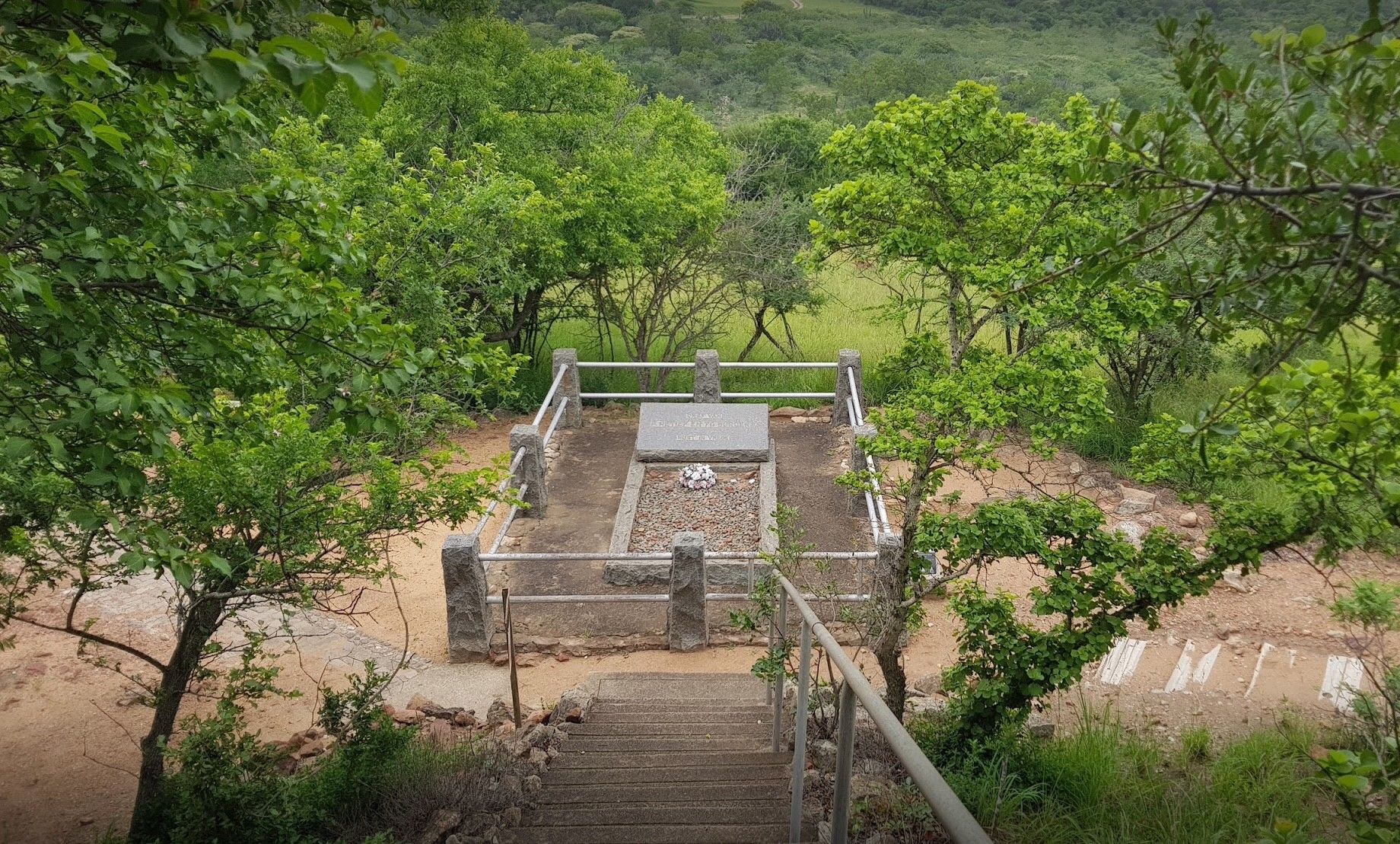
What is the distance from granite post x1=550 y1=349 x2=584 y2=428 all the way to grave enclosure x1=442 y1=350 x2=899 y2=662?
0.02 meters

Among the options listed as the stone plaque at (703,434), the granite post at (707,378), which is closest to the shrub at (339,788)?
the stone plaque at (703,434)

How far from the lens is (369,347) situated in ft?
12.5

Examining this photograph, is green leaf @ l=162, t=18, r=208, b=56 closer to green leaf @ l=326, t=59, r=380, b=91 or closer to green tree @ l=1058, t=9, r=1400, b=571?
green leaf @ l=326, t=59, r=380, b=91

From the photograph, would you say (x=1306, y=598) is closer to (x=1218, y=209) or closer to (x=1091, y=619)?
(x=1091, y=619)

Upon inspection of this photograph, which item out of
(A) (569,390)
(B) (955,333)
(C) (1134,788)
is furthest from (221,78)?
(A) (569,390)

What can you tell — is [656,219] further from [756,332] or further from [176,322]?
[176,322]

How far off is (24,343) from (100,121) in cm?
84

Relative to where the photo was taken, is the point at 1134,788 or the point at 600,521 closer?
the point at 1134,788

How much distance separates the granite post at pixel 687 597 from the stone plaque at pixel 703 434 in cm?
366

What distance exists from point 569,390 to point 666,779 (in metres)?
9.64

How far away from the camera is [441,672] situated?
8250 mm

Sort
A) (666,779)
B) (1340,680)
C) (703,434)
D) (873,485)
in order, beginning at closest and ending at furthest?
1. (666,779)
2. (1340,680)
3. (873,485)
4. (703,434)

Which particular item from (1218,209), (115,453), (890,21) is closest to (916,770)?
(1218,209)

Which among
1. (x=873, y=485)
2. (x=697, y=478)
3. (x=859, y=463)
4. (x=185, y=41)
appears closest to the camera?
(x=185, y=41)
